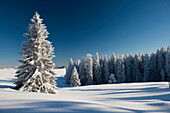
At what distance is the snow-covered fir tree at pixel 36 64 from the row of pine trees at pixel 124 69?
2384 centimetres

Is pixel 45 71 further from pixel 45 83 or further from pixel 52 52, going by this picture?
pixel 52 52

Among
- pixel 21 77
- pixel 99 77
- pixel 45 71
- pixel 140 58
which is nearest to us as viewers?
pixel 21 77

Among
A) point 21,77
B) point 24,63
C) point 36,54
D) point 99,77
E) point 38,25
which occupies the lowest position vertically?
point 99,77

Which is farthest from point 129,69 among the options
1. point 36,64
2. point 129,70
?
point 36,64

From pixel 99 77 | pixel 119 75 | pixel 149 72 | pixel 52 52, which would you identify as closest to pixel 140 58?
pixel 149 72

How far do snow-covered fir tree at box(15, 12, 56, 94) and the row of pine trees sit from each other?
23844 mm

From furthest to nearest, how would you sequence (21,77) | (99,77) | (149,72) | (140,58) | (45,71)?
(140,58), (99,77), (149,72), (45,71), (21,77)

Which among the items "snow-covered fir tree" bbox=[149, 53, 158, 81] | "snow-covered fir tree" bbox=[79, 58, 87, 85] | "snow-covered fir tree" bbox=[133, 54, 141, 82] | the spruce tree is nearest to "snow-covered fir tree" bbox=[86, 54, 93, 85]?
"snow-covered fir tree" bbox=[79, 58, 87, 85]

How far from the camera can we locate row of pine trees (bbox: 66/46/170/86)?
35.3 m

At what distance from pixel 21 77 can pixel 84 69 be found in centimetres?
3409

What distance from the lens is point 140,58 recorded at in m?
44.2

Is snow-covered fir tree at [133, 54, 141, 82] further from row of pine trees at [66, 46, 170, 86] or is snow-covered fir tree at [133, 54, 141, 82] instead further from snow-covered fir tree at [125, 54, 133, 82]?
snow-covered fir tree at [125, 54, 133, 82]

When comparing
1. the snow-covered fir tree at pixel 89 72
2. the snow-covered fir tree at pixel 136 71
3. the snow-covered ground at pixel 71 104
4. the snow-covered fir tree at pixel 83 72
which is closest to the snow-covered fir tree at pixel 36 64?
the snow-covered ground at pixel 71 104

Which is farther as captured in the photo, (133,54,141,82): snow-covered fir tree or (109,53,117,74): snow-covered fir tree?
(109,53,117,74): snow-covered fir tree
